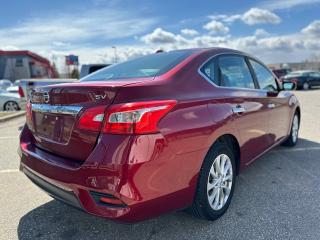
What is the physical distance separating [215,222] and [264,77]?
7.60 feet

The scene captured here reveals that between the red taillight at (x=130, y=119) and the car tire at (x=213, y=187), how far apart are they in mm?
770

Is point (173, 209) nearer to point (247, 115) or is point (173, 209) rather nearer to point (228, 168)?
point (228, 168)

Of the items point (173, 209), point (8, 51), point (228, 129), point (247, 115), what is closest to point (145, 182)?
point (173, 209)

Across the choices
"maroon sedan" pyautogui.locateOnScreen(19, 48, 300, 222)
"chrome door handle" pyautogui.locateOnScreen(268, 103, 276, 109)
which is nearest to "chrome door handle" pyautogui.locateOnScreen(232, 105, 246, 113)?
"maroon sedan" pyautogui.locateOnScreen(19, 48, 300, 222)

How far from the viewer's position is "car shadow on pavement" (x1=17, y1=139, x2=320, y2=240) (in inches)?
103

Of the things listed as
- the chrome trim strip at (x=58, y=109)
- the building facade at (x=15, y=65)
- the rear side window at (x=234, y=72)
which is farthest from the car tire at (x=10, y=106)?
the building facade at (x=15, y=65)

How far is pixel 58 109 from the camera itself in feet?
7.80

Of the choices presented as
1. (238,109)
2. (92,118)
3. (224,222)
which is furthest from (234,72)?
(92,118)

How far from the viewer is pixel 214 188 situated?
2.82 meters

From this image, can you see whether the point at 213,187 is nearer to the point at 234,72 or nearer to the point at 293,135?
the point at 234,72

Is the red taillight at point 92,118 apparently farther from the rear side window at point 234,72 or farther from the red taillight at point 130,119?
the rear side window at point 234,72

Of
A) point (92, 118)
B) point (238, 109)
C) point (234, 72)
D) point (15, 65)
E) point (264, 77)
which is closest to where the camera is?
point (92, 118)

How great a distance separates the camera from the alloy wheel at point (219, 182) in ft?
9.09

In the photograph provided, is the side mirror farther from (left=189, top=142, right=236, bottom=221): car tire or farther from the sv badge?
the sv badge
